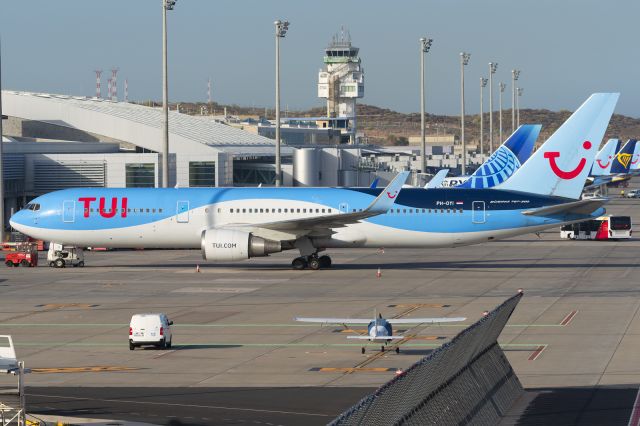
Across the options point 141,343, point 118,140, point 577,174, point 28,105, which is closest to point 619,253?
point 577,174

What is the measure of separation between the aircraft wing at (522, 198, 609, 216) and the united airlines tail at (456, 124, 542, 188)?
1324 inches

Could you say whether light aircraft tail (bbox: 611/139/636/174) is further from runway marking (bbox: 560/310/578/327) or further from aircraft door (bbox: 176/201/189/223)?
runway marking (bbox: 560/310/578/327)

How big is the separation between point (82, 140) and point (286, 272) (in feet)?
225

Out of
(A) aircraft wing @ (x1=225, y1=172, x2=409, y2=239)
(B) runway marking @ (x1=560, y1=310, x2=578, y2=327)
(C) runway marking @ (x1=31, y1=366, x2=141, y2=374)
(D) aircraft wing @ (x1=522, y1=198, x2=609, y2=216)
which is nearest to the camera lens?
(C) runway marking @ (x1=31, y1=366, x2=141, y2=374)

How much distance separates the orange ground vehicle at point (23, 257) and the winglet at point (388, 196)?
1835cm

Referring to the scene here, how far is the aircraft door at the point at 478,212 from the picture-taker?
57781 millimetres

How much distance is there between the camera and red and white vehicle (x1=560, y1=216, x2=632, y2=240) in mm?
81250

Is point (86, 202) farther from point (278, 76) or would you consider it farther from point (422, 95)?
point (422, 95)

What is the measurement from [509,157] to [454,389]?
75058mm

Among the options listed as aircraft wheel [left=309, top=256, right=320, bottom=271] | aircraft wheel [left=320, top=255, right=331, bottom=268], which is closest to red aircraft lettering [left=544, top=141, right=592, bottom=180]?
aircraft wheel [left=320, top=255, right=331, bottom=268]

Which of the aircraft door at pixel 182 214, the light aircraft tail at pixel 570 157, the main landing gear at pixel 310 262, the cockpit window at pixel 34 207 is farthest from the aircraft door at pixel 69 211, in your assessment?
the light aircraft tail at pixel 570 157

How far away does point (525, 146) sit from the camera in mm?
94250

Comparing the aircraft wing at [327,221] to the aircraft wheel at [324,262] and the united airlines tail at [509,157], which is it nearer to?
the aircraft wheel at [324,262]

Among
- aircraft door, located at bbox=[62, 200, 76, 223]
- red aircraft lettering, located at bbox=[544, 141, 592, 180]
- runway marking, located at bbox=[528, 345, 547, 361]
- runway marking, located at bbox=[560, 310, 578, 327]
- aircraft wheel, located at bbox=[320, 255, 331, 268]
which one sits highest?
red aircraft lettering, located at bbox=[544, 141, 592, 180]
